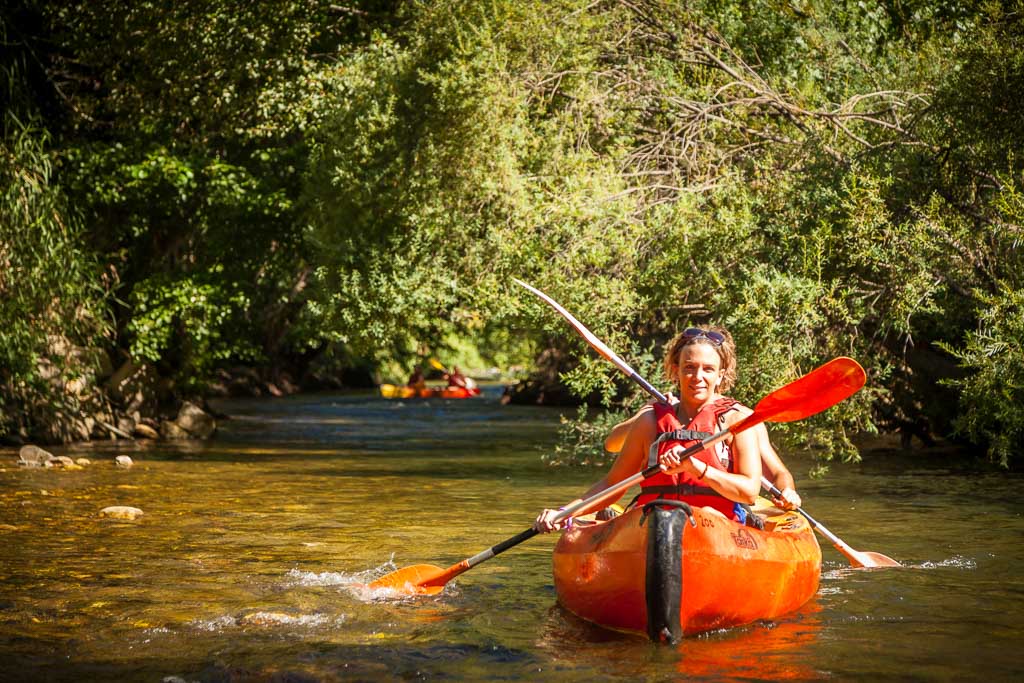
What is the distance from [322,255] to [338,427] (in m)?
6.12

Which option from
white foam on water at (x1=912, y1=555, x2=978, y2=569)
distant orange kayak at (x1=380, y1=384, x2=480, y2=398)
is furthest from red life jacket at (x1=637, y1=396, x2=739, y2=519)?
distant orange kayak at (x1=380, y1=384, x2=480, y2=398)

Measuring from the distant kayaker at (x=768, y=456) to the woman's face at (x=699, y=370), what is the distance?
0.85 ft

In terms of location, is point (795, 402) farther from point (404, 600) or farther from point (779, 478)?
point (404, 600)

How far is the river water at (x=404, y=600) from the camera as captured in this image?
524 centimetres

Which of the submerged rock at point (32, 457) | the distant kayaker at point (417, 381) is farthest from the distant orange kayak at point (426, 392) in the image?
the submerged rock at point (32, 457)

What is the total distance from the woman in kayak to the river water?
69cm

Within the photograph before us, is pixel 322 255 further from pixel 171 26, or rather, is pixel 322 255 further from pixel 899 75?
pixel 899 75

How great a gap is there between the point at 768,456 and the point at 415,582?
2027 mm

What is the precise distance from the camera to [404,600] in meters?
6.57

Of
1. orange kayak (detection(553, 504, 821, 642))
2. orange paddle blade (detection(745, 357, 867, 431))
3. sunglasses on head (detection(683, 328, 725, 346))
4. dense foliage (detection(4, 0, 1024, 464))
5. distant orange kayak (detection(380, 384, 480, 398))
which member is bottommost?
distant orange kayak (detection(380, 384, 480, 398))

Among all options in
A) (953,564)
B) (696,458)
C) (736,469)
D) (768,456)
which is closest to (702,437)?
(696,458)

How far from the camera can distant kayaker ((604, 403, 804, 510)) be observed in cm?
612

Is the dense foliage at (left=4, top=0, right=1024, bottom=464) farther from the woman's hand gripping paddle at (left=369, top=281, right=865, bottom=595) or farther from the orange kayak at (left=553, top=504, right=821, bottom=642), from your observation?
the orange kayak at (left=553, top=504, right=821, bottom=642)

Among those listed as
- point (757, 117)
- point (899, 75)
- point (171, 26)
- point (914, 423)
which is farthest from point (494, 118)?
point (914, 423)
